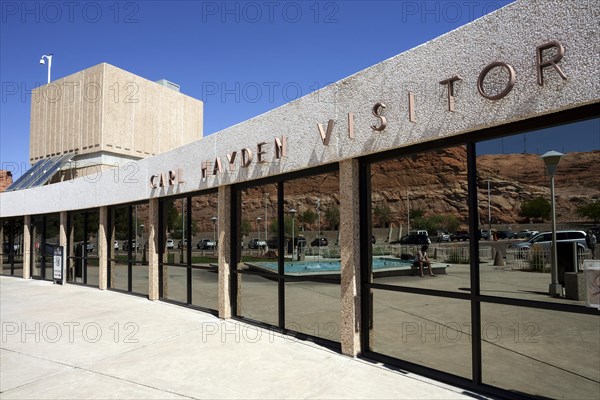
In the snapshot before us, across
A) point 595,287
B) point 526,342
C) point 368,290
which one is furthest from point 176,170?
point 595,287

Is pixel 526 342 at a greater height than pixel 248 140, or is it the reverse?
pixel 248 140

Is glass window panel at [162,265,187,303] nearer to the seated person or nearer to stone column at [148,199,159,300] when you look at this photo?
stone column at [148,199,159,300]

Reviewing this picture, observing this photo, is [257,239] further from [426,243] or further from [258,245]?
[426,243]

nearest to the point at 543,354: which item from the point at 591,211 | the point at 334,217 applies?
the point at 591,211

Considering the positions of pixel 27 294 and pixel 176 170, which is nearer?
pixel 176 170

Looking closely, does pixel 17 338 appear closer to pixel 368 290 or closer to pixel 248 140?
pixel 248 140

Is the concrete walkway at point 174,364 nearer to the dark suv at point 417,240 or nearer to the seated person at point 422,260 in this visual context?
the seated person at point 422,260

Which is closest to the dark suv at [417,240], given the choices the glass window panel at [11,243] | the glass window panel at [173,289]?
the glass window panel at [173,289]

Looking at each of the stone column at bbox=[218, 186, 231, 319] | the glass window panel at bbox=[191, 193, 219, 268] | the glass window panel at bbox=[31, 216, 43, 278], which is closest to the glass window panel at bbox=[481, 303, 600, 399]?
the stone column at bbox=[218, 186, 231, 319]

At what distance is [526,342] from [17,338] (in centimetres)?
887

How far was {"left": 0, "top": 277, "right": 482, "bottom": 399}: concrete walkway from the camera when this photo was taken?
5.09 m

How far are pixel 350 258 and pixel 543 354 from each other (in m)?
3.36

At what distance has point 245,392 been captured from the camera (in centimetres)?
510

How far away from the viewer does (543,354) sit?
6.77m
